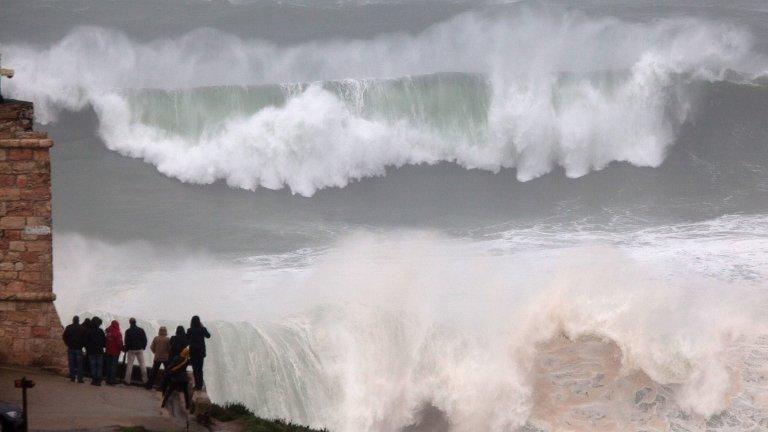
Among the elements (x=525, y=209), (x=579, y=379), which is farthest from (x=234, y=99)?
(x=579, y=379)

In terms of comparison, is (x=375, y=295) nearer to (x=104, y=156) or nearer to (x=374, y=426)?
(x=374, y=426)

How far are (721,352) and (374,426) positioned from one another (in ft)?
16.7

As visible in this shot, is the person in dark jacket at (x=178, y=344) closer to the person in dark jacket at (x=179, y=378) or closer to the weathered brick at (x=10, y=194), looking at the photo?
the person in dark jacket at (x=179, y=378)

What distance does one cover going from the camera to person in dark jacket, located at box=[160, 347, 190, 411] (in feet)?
37.5

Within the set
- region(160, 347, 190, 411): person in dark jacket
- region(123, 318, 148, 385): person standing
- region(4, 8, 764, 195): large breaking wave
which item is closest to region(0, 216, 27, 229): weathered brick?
region(123, 318, 148, 385): person standing

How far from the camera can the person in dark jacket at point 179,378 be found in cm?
1142

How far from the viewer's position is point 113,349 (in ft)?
39.8

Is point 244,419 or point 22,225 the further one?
point 244,419

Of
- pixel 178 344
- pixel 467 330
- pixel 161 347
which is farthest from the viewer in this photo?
pixel 467 330

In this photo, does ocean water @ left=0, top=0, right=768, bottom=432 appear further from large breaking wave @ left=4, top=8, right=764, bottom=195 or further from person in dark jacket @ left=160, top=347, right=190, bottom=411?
person in dark jacket @ left=160, top=347, right=190, bottom=411

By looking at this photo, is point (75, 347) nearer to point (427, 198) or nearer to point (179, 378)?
point (179, 378)

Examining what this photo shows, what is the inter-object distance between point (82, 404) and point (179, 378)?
86 cm

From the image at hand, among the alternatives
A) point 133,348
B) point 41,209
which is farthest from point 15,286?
point 133,348

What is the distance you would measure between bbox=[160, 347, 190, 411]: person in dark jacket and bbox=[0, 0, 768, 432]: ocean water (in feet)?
15.8
